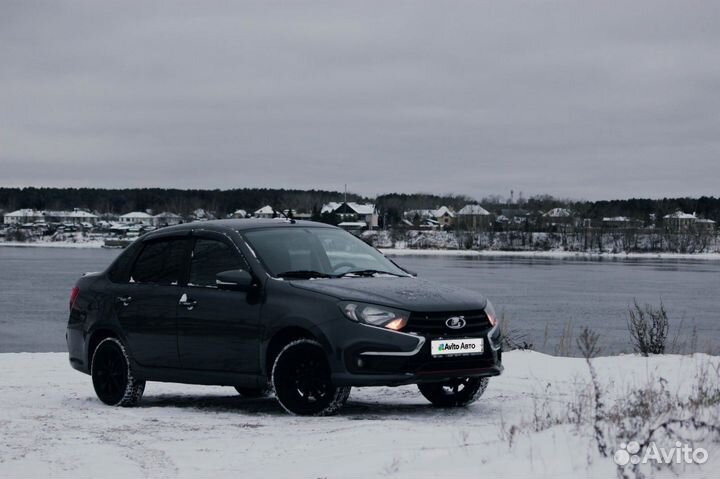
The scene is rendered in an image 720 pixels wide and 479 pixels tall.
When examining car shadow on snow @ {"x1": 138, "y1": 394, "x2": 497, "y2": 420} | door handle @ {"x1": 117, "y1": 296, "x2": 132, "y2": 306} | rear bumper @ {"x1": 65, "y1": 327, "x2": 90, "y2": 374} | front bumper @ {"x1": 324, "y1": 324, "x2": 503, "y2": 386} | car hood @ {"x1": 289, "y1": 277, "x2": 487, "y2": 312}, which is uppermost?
car hood @ {"x1": 289, "y1": 277, "x2": 487, "y2": 312}

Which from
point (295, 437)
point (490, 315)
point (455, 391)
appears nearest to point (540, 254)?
point (455, 391)

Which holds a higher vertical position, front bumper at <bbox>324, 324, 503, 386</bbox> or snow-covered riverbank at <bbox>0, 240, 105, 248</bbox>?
front bumper at <bbox>324, 324, 503, 386</bbox>

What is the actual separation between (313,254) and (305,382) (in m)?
1.32

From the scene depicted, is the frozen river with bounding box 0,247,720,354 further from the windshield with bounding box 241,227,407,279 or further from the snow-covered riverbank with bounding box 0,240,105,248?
the snow-covered riverbank with bounding box 0,240,105,248

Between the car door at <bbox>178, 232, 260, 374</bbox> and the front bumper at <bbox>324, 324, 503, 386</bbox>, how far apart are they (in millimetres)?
977

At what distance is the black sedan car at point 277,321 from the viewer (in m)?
8.84

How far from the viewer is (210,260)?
10.2m

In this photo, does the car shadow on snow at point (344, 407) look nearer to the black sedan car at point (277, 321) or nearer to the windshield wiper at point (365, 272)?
the black sedan car at point (277, 321)

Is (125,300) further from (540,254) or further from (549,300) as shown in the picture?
(540,254)

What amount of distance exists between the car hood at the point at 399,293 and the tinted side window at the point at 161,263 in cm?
156

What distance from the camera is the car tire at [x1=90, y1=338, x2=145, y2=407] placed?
→ 1056 cm

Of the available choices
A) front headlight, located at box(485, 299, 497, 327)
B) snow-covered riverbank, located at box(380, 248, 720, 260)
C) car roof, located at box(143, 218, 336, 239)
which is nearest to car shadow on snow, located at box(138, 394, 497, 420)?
front headlight, located at box(485, 299, 497, 327)

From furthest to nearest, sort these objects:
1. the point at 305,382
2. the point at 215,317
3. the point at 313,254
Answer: the point at 313,254 → the point at 215,317 → the point at 305,382


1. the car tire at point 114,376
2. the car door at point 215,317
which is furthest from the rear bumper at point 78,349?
the car door at point 215,317
